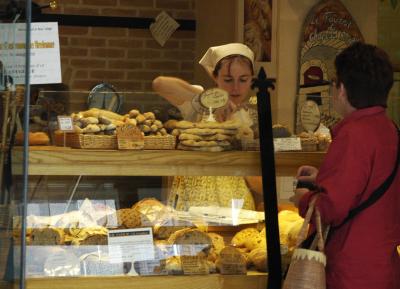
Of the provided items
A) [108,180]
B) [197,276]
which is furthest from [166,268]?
[108,180]

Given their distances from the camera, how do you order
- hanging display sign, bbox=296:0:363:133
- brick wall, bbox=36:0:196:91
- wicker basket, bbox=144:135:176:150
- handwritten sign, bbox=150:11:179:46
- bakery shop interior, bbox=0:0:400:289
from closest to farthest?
bakery shop interior, bbox=0:0:400:289 < wicker basket, bbox=144:135:176:150 < hanging display sign, bbox=296:0:363:133 < brick wall, bbox=36:0:196:91 < handwritten sign, bbox=150:11:179:46

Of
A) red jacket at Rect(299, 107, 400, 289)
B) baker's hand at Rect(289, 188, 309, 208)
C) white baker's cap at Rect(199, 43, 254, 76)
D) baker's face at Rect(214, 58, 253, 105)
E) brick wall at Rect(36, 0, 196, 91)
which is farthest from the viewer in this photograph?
brick wall at Rect(36, 0, 196, 91)

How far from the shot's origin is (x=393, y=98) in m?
5.50

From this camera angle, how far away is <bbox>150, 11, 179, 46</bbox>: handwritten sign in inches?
226

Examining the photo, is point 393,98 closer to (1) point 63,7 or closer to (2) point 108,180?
(1) point 63,7

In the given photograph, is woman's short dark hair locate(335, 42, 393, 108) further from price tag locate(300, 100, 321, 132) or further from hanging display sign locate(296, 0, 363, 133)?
hanging display sign locate(296, 0, 363, 133)

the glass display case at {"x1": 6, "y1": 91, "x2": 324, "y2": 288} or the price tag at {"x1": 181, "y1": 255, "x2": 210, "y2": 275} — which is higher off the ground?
the glass display case at {"x1": 6, "y1": 91, "x2": 324, "y2": 288}

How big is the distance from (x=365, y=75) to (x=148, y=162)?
0.77 metres

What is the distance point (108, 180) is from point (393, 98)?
3.05m

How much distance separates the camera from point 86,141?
2.83 metres

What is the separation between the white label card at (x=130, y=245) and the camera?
113 inches

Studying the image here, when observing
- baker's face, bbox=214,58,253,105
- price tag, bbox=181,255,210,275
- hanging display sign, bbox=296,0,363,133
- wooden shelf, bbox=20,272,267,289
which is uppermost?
hanging display sign, bbox=296,0,363,133

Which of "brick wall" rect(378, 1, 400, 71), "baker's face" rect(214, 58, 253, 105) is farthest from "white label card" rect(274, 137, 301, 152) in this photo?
"brick wall" rect(378, 1, 400, 71)

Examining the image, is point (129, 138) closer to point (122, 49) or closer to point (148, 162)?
point (148, 162)
